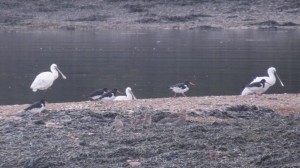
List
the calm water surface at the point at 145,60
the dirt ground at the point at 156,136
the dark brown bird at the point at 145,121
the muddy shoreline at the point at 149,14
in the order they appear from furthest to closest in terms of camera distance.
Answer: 1. the muddy shoreline at the point at 149,14
2. the calm water surface at the point at 145,60
3. the dark brown bird at the point at 145,121
4. the dirt ground at the point at 156,136

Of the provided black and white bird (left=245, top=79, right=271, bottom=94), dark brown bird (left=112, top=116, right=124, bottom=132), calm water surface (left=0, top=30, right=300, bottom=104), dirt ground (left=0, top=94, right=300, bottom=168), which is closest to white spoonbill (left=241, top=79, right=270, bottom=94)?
black and white bird (left=245, top=79, right=271, bottom=94)

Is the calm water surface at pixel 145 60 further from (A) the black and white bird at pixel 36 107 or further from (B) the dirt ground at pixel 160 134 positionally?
(A) the black and white bird at pixel 36 107

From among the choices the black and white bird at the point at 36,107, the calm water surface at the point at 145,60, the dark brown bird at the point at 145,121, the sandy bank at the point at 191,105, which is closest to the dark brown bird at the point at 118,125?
the dark brown bird at the point at 145,121

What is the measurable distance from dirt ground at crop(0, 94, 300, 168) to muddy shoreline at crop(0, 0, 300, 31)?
1599 inches

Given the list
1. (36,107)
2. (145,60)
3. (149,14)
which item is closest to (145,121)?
(36,107)

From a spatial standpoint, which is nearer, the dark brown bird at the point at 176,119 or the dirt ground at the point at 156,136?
the dirt ground at the point at 156,136

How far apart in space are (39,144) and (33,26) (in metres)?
47.6

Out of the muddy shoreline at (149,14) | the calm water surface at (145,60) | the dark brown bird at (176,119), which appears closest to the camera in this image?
the dark brown bird at (176,119)

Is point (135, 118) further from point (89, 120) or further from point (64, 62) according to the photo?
point (64, 62)

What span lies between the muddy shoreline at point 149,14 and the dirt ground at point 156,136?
4061 cm

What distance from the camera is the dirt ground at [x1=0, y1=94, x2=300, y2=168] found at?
33.9ft

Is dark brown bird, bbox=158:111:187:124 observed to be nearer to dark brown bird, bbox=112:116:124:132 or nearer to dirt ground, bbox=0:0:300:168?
dirt ground, bbox=0:0:300:168

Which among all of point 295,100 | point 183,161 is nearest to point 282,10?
point 295,100

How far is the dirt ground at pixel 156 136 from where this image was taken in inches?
407
